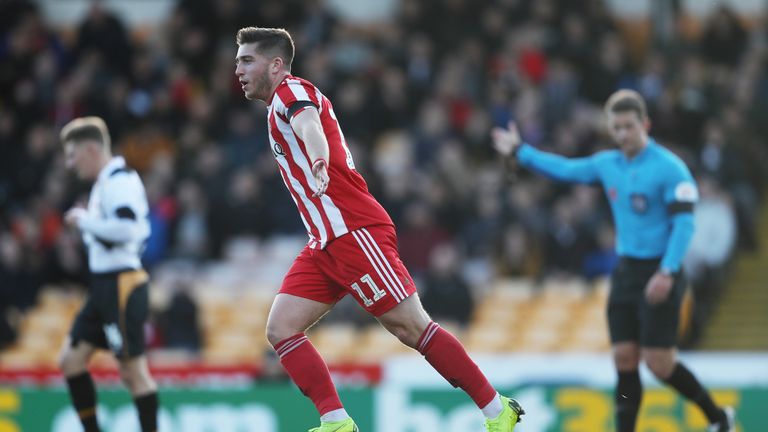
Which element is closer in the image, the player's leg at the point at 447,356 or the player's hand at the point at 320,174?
the player's hand at the point at 320,174

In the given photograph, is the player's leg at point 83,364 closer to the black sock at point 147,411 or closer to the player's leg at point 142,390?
the player's leg at point 142,390

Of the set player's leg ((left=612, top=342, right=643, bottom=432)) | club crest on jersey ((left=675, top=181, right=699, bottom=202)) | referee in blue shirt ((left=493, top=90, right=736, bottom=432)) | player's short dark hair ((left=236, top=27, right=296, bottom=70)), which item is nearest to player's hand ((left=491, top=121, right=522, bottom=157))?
referee in blue shirt ((left=493, top=90, right=736, bottom=432))

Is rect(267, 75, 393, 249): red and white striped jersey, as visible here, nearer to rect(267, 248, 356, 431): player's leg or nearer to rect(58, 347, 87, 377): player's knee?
rect(267, 248, 356, 431): player's leg

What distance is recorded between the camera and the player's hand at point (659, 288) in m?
8.42

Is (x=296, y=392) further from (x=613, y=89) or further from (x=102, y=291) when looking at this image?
(x=613, y=89)

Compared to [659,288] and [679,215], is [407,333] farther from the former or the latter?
[679,215]

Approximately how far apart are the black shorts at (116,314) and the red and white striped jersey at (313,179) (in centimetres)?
224

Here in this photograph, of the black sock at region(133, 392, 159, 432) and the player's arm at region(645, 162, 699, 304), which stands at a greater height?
the player's arm at region(645, 162, 699, 304)

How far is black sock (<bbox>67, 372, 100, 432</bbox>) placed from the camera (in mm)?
9078

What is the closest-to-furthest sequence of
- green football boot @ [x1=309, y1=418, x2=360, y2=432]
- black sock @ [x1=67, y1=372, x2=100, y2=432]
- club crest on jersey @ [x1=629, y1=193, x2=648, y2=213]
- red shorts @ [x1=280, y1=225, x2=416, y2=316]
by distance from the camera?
green football boot @ [x1=309, y1=418, x2=360, y2=432] → red shorts @ [x1=280, y1=225, x2=416, y2=316] → club crest on jersey @ [x1=629, y1=193, x2=648, y2=213] → black sock @ [x1=67, y1=372, x2=100, y2=432]

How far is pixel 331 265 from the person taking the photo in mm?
7188

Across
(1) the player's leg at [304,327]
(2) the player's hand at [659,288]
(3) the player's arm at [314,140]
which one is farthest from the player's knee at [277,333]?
(2) the player's hand at [659,288]

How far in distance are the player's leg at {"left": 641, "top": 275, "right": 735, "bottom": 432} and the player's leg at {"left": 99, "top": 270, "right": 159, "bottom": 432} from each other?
3342 mm

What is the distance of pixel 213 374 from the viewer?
14109mm
